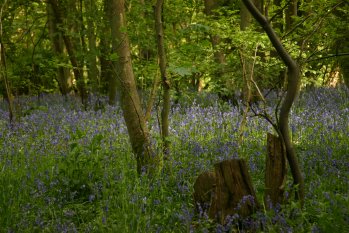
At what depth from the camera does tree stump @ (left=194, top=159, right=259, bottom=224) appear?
3.78 m

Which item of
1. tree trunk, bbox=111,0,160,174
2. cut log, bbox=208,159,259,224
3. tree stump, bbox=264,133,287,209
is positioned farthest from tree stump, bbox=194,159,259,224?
tree trunk, bbox=111,0,160,174

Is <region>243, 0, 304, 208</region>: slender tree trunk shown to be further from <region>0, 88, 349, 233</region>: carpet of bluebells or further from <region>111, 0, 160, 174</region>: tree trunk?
<region>111, 0, 160, 174</region>: tree trunk

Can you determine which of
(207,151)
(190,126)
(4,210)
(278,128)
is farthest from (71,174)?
(190,126)

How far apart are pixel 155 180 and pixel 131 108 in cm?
93

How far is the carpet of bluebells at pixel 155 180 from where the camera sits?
3703 mm

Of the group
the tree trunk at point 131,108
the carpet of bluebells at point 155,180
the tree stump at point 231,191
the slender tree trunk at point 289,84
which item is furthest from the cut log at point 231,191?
the tree trunk at point 131,108

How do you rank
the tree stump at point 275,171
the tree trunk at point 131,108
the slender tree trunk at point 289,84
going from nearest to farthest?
the slender tree trunk at point 289,84 → the tree stump at point 275,171 → the tree trunk at point 131,108

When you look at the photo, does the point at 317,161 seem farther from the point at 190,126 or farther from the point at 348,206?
the point at 190,126

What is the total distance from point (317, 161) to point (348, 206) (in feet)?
7.69

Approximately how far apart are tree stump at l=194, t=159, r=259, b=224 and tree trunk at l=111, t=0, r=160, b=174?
4.70ft

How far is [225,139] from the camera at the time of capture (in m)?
7.36

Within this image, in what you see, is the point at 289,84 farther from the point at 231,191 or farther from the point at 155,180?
the point at 155,180

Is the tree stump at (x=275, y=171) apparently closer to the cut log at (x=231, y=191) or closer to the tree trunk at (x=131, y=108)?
the cut log at (x=231, y=191)

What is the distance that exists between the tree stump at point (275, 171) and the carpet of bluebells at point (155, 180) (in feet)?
0.32
